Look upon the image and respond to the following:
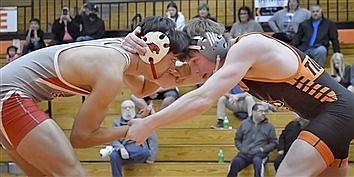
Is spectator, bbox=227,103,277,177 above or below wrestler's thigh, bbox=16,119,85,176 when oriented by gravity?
below

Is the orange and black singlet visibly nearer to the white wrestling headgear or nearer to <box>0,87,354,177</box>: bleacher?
the white wrestling headgear

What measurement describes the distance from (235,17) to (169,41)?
8882mm

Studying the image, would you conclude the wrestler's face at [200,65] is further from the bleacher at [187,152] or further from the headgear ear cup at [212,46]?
the bleacher at [187,152]

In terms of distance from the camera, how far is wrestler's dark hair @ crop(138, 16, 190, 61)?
3.40 m

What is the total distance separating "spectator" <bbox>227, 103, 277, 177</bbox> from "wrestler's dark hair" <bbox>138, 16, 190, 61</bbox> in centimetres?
403

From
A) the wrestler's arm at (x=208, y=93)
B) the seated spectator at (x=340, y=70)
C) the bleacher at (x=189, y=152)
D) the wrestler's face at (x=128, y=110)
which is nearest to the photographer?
the wrestler's arm at (x=208, y=93)

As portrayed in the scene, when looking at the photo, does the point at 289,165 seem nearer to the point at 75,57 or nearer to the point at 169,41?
the point at 169,41

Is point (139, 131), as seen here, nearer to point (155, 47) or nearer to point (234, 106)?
point (155, 47)

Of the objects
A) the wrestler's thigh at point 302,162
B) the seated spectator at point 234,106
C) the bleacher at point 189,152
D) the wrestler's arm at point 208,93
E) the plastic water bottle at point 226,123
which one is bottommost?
the bleacher at point 189,152

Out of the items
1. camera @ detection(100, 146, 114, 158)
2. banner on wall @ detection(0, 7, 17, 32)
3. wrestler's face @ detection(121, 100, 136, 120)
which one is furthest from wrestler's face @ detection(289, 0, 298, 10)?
banner on wall @ detection(0, 7, 17, 32)

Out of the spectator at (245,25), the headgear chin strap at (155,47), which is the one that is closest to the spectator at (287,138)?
the spectator at (245,25)

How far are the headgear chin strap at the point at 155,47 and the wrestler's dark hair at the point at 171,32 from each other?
0.02 metres

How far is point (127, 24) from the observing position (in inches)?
504

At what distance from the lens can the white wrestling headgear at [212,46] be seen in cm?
332
